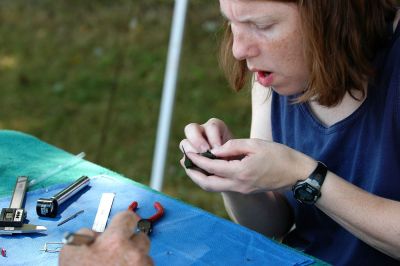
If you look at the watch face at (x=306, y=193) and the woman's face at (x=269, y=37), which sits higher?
the woman's face at (x=269, y=37)

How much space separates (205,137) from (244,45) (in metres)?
0.21

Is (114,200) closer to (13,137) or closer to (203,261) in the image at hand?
(203,261)

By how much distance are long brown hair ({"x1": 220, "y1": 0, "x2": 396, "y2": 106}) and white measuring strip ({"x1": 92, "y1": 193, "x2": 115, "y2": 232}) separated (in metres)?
0.43

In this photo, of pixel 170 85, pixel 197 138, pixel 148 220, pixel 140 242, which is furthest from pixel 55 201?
pixel 170 85

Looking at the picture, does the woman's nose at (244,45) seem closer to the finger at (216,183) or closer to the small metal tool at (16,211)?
the finger at (216,183)

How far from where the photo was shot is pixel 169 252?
116 cm

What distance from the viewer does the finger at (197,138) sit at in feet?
4.37

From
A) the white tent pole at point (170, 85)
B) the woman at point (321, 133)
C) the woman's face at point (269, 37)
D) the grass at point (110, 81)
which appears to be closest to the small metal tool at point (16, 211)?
the woman at point (321, 133)

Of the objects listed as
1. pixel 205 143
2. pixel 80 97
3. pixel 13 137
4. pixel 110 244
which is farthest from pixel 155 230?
pixel 80 97

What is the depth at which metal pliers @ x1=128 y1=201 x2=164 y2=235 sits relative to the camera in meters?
1.21

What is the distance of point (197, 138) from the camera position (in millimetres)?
1346

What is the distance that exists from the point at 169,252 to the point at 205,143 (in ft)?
0.86

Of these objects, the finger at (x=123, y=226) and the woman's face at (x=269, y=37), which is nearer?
the finger at (x=123, y=226)

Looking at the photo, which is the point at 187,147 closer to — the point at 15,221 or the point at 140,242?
the point at 15,221
